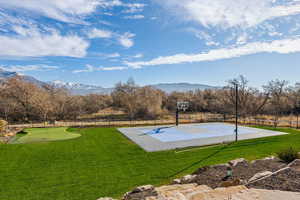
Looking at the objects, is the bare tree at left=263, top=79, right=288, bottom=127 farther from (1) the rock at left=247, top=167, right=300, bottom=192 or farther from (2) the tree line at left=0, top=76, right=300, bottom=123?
(1) the rock at left=247, top=167, right=300, bottom=192

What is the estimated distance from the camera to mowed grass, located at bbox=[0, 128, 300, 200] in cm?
575

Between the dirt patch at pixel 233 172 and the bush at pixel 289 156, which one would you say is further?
the bush at pixel 289 156

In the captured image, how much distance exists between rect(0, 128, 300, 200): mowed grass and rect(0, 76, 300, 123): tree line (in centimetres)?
1535

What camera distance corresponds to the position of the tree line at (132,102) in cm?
2502

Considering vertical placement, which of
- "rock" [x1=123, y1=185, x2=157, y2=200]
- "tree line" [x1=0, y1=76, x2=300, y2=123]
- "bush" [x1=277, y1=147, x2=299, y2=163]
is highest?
"tree line" [x1=0, y1=76, x2=300, y2=123]

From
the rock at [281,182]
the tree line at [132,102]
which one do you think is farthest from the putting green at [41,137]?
the rock at [281,182]

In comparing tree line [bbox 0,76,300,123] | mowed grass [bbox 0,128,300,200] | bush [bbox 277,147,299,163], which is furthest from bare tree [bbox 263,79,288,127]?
bush [bbox 277,147,299,163]

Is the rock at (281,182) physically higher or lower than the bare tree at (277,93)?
lower

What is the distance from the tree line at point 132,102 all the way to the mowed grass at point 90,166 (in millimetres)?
15352

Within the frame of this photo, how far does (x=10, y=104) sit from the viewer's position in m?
23.9

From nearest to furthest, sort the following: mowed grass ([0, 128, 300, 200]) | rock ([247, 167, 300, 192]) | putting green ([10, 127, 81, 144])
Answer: rock ([247, 167, 300, 192]) → mowed grass ([0, 128, 300, 200]) → putting green ([10, 127, 81, 144])

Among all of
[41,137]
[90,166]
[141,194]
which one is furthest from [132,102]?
[141,194]

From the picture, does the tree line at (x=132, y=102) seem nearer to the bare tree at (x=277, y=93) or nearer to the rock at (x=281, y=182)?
the bare tree at (x=277, y=93)

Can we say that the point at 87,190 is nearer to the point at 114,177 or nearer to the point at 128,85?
the point at 114,177
